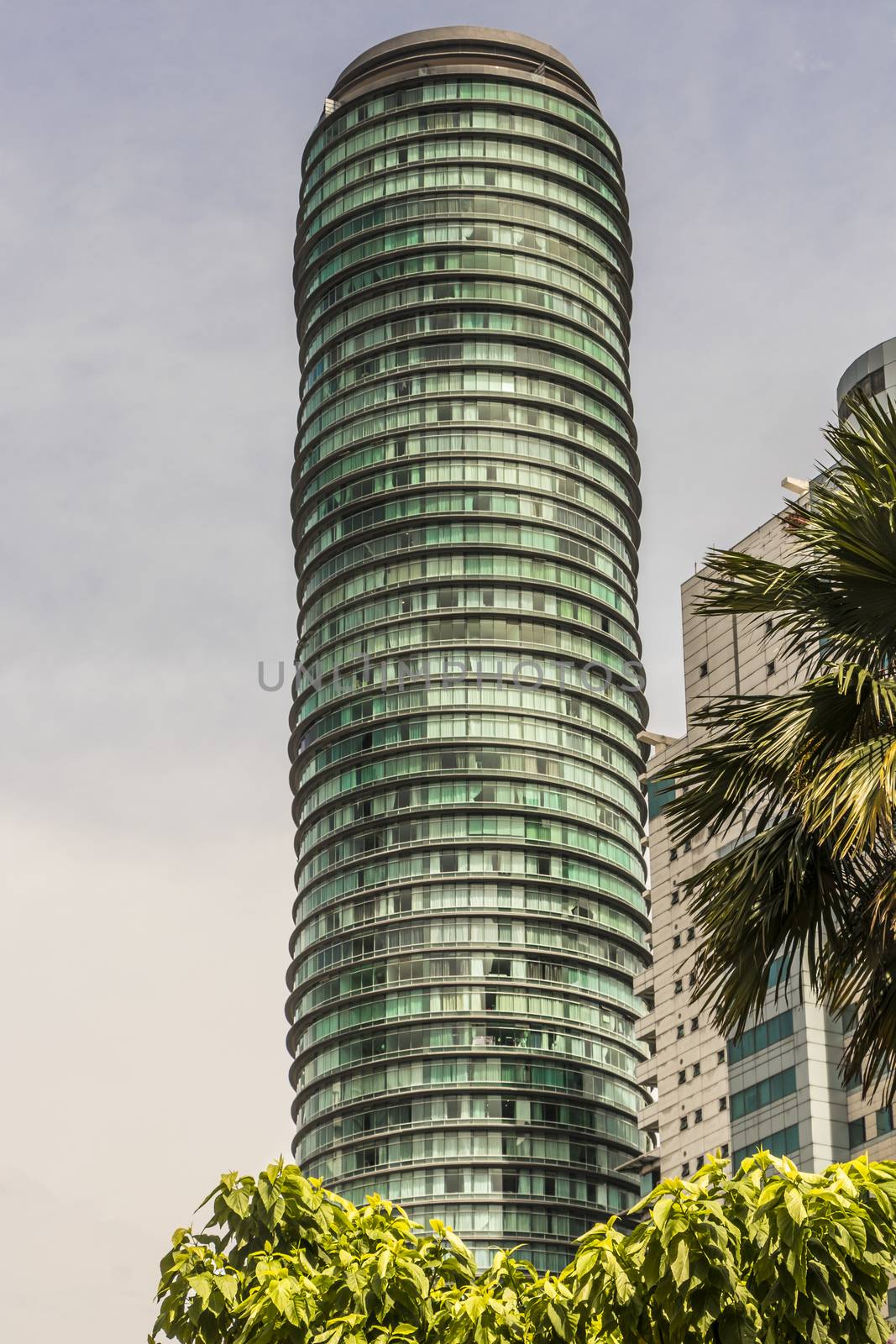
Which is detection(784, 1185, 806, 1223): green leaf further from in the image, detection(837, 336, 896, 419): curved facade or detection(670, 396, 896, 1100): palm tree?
detection(837, 336, 896, 419): curved facade

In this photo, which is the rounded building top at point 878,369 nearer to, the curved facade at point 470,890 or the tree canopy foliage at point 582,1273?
the curved facade at point 470,890

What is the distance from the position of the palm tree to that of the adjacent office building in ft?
263

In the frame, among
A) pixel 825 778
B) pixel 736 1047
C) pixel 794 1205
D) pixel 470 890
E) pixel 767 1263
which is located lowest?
pixel 767 1263

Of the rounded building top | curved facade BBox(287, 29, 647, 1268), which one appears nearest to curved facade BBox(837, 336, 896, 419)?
the rounded building top

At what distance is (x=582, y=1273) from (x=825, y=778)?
639cm

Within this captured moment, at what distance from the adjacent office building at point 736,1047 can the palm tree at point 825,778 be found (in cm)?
8025

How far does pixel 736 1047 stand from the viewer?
99.8 m

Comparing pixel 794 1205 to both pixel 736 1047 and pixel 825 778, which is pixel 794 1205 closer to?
pixel 825 778

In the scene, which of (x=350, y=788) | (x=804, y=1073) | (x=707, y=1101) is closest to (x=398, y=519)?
(x=350, y=788)

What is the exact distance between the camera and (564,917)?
185750 mm

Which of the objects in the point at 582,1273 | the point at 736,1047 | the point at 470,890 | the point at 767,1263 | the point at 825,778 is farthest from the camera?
the point at 470,890

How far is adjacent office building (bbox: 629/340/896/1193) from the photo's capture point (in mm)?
108125

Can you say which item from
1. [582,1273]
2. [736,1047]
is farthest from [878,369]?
[582,1273]

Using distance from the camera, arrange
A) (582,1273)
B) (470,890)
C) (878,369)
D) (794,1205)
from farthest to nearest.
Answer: (470,890) < (878,369) < (582,1273) < (794,1205)
